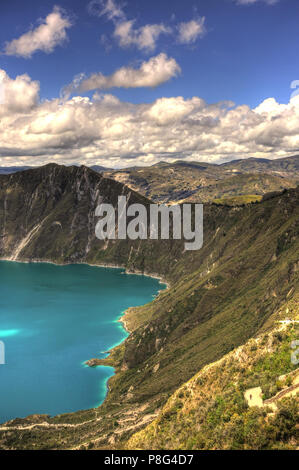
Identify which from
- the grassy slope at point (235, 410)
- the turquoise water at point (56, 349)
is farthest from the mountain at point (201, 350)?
the turquoise water at point (56, 349)

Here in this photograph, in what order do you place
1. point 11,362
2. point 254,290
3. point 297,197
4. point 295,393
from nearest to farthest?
point 295,393 < point 254,290 < point 11,362 < point 297,197

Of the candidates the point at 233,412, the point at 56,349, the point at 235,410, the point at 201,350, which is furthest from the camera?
the point at 56,349

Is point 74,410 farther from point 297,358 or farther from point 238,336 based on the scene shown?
point 297,358

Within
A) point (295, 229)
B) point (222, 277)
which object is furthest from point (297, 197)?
point (222, 277)

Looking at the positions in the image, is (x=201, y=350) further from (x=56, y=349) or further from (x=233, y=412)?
(x=56, y=349)

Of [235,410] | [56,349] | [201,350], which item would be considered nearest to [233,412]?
[235,410]

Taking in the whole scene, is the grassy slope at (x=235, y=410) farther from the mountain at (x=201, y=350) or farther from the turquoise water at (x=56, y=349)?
the turquoise water at (x=56, y=349)

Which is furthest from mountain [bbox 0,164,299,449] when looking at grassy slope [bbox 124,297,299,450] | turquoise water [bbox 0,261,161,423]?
turquoise water [bbox 0,261,161,423]

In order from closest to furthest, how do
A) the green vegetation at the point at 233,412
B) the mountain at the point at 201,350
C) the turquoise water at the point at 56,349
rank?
the green vegetation at the point at 233,412 → the mountain at the point at 201,350 → the turquoise water at the point at 56,349
